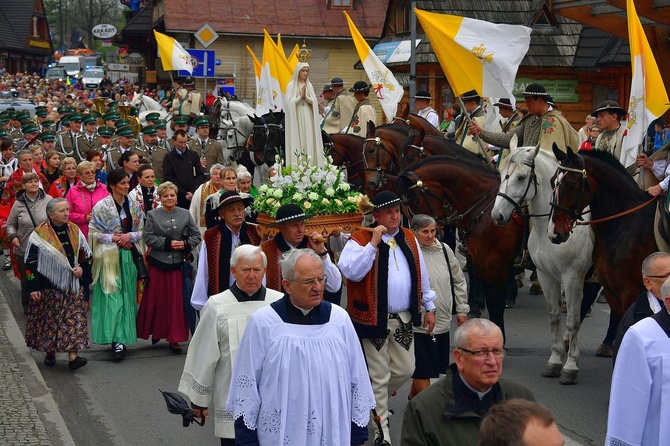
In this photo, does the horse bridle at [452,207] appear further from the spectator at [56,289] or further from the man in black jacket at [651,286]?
the man in black jacket at [651,286]

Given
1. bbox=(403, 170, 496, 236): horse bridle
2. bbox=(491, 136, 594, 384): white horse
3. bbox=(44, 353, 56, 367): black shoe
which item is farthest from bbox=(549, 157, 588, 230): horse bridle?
bbox=(44, 353, 56, 367): black shoe

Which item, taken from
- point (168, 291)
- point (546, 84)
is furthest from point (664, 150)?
point (546, 84)

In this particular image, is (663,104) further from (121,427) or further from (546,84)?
(546,84)

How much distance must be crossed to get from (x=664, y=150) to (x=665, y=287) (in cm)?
518

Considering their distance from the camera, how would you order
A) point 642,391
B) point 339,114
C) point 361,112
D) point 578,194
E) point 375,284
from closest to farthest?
point 642,391, point 375,284, point 578,194, point 361,112, point 339,114

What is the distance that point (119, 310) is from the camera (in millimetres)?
11016

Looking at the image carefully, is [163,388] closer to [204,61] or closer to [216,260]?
[216,260]

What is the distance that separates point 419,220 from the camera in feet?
28.0

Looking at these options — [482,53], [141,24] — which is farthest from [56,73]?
[482,53]

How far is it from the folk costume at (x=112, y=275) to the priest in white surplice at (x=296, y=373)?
572 centimetres

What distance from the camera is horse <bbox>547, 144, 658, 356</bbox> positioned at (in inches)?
358

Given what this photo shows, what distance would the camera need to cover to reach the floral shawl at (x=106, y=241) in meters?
11.0

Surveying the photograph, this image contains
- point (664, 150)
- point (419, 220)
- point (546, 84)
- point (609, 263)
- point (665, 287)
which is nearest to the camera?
point (665, 287)

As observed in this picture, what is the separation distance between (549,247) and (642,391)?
200 inches
